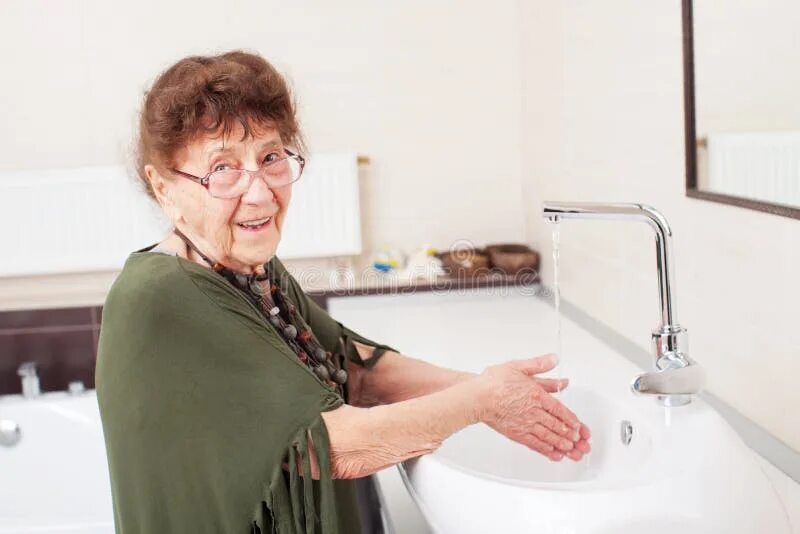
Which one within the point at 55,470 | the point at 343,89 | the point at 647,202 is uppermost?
the point at 343,89

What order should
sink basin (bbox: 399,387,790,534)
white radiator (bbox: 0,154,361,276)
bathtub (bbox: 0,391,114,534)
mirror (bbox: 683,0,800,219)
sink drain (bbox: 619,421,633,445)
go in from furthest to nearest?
white radiator (bbox: 0,154,361,276) < bathtub (bbox: 0,391,114,534) < mirror (bbox: 683,0,800,219) < sink drain (bbox: 619,421,633,445) < sink basin (bbox: 399,387,790,534)

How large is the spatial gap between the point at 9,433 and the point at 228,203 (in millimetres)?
2284

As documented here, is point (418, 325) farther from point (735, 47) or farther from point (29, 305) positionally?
point (29, 305)

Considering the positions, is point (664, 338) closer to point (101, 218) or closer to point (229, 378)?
point (229, 378)

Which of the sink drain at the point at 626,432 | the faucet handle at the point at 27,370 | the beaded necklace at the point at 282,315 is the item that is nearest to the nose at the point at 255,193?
the beaded necklace at the point at 282,315

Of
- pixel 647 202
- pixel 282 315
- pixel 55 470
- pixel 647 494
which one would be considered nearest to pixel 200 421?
pixel 282 315

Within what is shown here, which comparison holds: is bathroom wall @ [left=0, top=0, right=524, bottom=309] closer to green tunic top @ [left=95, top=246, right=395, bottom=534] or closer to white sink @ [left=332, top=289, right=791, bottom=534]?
white sink @ [left=332, top=289, right=791, bottom=534]

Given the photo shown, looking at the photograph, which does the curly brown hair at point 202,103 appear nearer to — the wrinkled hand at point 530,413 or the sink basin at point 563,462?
the wrinkled hand at point 530,413

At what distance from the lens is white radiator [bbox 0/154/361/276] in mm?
3395

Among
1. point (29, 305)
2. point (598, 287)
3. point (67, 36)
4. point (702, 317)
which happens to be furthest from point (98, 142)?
point (702, 317)

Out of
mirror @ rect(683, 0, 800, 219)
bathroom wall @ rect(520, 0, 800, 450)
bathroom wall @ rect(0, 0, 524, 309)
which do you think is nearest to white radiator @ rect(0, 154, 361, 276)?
bathroom wall @ rect(0, 0, 524, 309)

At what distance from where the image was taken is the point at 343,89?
3.49 metres

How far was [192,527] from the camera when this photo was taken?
4.32ft

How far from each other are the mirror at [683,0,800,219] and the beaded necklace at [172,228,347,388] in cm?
76
